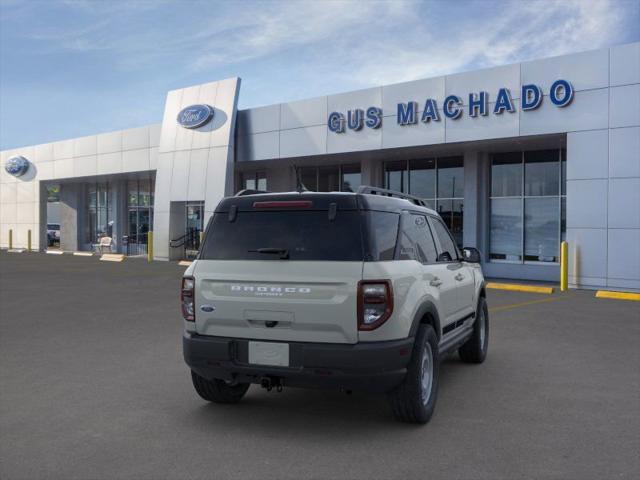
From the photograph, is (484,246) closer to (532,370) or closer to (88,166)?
(532,370)

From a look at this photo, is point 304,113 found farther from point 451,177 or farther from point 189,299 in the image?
point 189,299

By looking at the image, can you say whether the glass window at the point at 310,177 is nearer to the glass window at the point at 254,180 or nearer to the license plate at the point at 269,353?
the glass window at the point at 254,180

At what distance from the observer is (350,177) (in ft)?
78.4

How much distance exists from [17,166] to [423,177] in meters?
26.2

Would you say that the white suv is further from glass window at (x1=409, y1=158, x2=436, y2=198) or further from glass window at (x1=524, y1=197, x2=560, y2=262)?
glass window at (x1=409, y1=158, x2=436, y2=198)

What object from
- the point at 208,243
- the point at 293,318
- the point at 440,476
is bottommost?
the point at 440,476

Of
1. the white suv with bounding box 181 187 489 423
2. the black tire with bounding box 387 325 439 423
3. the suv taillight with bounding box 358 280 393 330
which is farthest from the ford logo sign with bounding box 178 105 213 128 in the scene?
the suv taillight with bounding box 358 280 393 330

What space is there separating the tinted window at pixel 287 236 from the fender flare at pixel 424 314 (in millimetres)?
721

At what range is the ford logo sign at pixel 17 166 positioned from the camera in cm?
3578

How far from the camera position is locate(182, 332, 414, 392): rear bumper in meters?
4.37

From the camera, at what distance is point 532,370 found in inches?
269

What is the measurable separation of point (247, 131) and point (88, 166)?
12.2 meters

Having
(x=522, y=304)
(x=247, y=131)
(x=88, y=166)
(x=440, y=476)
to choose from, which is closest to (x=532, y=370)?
(x=440, y=476)

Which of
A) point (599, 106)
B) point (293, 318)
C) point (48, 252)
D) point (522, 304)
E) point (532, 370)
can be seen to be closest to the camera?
point (293, 318)
